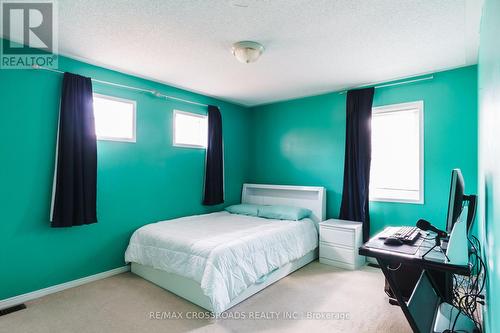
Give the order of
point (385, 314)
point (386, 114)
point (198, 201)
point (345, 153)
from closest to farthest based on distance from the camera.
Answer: point (385, 314) → point (386, 114) → point (345, 153) → point (198, 201)

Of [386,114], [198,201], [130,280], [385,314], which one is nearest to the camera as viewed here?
[385,314]

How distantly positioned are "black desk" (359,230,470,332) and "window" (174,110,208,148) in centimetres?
305

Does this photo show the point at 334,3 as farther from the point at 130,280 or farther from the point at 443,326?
the point at 130,280

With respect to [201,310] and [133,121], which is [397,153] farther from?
[133,121]

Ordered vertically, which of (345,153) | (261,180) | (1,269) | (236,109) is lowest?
(1,269)

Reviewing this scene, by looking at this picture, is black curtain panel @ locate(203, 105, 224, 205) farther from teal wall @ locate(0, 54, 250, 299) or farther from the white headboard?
the white headboard

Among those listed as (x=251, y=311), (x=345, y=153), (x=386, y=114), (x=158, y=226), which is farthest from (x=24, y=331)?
(x=386, y=114)

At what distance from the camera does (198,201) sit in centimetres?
432

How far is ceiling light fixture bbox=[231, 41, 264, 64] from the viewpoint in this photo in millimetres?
2564

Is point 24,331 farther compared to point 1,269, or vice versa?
point 1,269

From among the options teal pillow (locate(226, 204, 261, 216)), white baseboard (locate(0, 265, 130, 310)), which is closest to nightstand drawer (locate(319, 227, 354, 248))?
teal pillow (locate(226, 204, 261, 216))

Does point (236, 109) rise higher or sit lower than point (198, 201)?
higher

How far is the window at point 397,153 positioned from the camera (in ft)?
11.4

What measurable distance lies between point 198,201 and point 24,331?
2.51 m
